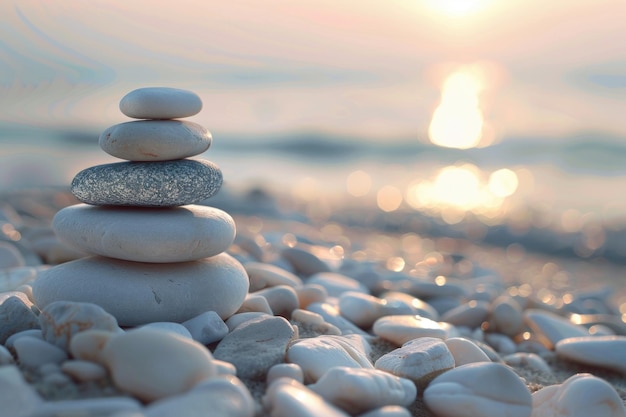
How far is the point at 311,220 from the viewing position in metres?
9.66

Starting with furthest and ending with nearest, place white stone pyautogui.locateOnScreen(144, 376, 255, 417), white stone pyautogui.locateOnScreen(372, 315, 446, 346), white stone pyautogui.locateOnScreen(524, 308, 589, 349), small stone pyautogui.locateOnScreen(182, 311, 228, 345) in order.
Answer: white stone pyautogui.locateOnScreen(524, 308, 589, 349)
white stone pyautogui.locateOnScreen(372, 315, 446, 346)
small stone pyautogui.locateOnScreen(182, 311, 228, 345)
white stone pyautogui.locateOnScreen(144, 376, 255, 417)

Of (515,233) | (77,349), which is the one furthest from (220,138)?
(77,349)

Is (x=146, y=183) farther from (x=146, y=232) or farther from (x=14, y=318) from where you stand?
(x=14, y=318)

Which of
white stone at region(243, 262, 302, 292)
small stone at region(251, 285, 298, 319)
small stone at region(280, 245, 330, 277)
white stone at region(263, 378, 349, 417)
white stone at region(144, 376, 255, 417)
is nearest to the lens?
white stone at region(144, 376, 255, 417)

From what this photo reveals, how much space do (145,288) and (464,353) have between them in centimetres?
130

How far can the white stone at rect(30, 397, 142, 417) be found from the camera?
1.64 m

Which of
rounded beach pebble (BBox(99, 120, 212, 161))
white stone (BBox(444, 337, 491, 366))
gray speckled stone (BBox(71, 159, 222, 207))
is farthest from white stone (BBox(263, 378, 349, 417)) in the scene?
rounded beach pebble (BBox(99, 120, 212, 161))

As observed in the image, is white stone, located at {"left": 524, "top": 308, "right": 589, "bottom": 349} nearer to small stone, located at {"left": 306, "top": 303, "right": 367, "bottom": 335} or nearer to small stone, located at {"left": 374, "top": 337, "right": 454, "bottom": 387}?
small stone, located at {"left": 306, "top": 303, "right": 367, "bottom": 335}

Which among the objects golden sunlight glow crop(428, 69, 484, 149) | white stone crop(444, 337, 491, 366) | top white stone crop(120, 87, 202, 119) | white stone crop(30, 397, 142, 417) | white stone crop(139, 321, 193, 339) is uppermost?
golden sunlight glow crop(428, 69, 484, 149)

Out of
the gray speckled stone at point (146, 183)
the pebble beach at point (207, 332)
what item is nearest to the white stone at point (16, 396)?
the pebble beach at point (207, 332)

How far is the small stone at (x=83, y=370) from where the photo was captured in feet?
6.22

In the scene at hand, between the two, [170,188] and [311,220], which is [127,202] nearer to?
[170,188]

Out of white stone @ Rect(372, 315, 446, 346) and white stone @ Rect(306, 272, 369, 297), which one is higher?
white stone @ Rect(372, 315, 446, 346)

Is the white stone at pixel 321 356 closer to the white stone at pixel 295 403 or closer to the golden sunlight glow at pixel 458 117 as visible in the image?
the white stone at pixel 295 403
